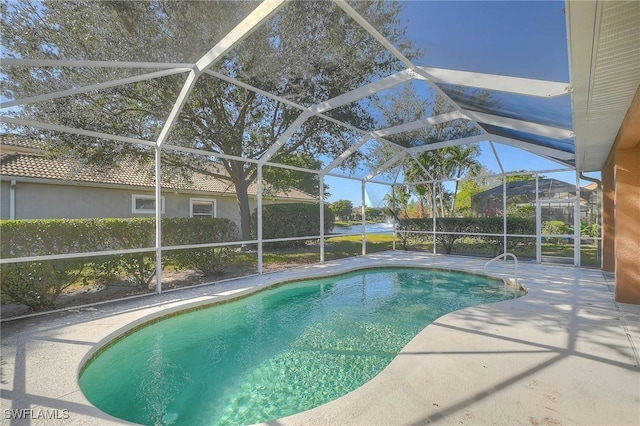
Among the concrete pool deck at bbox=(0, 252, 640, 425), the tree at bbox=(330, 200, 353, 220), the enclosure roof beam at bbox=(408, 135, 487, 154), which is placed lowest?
the concrete pool deck at bbox=(0, 252, 640, 425)

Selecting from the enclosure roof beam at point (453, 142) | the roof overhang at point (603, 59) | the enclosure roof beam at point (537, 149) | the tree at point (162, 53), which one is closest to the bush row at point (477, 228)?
the enclosure roof beam at point (537, 149)

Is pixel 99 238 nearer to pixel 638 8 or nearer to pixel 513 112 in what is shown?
pixel 638 8

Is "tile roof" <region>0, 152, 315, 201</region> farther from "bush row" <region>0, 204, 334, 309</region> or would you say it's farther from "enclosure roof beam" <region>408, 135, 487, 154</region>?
"enclosure roof beam" <region>408, 135, 487, 154</region>

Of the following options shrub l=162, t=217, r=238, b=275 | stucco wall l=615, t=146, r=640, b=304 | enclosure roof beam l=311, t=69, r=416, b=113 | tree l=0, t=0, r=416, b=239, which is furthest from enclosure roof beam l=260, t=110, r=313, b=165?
stucco wall l=615, t=146, r=640, b=304

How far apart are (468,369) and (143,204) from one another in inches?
415

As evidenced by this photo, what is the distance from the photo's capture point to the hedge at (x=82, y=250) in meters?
4.96

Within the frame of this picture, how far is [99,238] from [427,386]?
6.54 meters

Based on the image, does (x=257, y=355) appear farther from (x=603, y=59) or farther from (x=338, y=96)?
(x=338, y=96)

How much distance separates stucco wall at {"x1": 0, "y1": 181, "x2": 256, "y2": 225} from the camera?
8211 millimetres

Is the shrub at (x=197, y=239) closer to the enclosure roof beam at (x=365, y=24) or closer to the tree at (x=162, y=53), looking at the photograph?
the tree at (x=162, y=53)

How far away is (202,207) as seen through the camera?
12188 millimetres

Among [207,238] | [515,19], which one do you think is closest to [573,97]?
[515,19]

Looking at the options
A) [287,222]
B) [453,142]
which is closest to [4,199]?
[287,222]

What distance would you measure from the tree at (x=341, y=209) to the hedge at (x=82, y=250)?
9.83 meters
